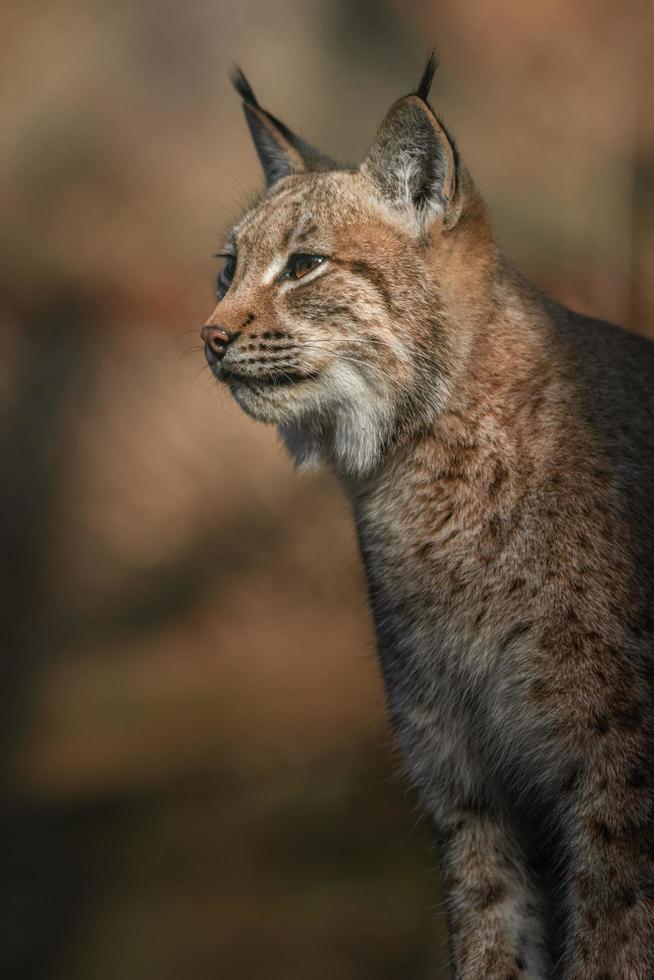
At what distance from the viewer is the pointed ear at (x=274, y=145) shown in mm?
3475

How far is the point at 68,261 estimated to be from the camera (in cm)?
508

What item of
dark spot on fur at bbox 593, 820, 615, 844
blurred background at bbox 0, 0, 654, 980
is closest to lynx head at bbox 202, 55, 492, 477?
dark spot on fur at bbox 593, 820, 615, 844

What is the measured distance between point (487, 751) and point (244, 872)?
180cm

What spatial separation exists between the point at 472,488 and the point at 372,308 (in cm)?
45

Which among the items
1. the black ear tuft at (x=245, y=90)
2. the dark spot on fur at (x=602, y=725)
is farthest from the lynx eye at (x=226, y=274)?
the dark spot on fur at (x=602, y=725)

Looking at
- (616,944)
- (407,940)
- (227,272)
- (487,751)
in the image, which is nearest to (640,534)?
(487,751)

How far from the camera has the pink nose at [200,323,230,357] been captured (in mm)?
2916

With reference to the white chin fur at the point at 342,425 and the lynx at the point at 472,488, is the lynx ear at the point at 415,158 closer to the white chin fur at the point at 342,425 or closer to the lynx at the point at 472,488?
the lynx at the point at 472,488

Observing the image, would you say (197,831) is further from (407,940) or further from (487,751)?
(487,751)

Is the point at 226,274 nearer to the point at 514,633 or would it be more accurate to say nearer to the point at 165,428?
the point at 514,633

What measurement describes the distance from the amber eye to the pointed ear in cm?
54

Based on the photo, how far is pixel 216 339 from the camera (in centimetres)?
292

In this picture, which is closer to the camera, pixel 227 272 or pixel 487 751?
pixel 487 751

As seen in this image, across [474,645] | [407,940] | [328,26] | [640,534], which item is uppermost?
[328,26]
